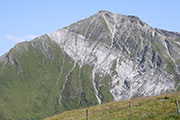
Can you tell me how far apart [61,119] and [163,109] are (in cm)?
1528

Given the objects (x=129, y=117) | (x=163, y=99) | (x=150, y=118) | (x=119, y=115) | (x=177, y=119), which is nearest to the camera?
(x=177, y=119)

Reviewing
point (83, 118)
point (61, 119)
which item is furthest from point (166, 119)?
point (61, 119)

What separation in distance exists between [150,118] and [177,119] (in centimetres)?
338

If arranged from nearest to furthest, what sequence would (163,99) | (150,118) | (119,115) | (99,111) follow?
(150,118)
(119,115)
(163,99)
(99,111)

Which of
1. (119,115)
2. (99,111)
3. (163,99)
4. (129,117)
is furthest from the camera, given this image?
(99,111)

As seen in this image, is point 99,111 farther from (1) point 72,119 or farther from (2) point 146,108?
(2) point 146,108

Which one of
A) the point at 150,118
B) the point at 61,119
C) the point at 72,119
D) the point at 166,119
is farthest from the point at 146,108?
the point at 61,119

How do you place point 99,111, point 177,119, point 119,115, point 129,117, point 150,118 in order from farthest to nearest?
point 99,111
point 119,115
point 129,117
point 150,118
point 177,119

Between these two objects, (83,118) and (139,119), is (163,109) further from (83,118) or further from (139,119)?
(83,118)

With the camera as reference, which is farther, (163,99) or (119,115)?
(163,99)

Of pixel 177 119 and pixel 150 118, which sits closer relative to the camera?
pixel 177 119

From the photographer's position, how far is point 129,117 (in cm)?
2838

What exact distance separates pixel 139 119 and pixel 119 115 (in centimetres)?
423

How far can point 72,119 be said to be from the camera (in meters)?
34.8
